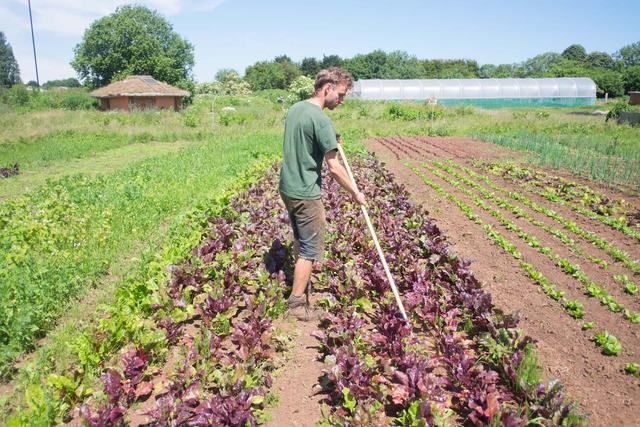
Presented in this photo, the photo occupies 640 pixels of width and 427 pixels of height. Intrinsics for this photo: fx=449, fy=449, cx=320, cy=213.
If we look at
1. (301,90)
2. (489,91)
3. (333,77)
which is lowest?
(333,77)

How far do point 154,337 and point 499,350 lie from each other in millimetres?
2711

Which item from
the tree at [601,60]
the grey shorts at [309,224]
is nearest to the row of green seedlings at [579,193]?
the grey shorts at [309,224]

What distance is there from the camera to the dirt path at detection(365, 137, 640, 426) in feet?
11.0

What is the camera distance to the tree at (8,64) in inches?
3354

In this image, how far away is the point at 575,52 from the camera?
97.3m

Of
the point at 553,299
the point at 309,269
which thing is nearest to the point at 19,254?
the point at 309,269

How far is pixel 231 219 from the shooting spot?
7.04 m

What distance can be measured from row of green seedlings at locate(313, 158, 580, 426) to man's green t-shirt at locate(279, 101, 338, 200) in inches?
46.7

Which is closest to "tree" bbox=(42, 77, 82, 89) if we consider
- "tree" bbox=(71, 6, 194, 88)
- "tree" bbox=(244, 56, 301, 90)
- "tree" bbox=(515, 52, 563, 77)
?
"tree" bbox=(244, 56, 301, 90)

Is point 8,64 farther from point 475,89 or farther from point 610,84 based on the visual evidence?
point 610,84

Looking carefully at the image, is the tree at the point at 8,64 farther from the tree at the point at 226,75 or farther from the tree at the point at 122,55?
the tree at the point at 122,55

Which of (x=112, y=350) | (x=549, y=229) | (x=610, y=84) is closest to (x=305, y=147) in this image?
(x=112, y=350)

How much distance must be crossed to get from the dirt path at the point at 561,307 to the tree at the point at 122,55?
1722 inches

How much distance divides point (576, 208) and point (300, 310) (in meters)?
6.26
